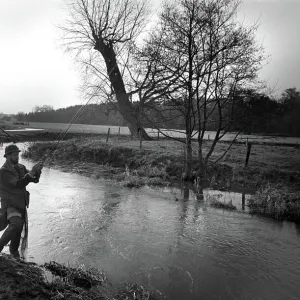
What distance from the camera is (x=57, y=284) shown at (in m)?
4.21

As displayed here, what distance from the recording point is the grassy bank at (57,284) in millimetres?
3857

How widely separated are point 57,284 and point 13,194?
2.04 meters

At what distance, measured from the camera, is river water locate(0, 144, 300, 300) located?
16.5ft

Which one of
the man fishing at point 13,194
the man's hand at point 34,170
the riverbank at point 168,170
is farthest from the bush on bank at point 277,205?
the man fishing at point 13,194

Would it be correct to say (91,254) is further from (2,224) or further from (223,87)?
(223,87)

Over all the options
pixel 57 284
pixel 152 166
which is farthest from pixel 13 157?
pixel 152 166

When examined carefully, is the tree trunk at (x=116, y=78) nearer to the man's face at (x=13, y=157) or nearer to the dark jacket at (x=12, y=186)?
the man's face at (x=13, y=157)

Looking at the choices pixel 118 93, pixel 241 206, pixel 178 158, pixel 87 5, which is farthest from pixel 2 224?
pixel 87 5

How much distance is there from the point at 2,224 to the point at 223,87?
9460 millimetres

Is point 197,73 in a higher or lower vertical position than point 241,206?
higher

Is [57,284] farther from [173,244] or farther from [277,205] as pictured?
[277,205]

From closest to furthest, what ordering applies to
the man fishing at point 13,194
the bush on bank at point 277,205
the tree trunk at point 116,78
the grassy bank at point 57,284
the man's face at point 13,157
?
the grassy bank at point 57,284 < the man fishing at point 13,194 < the man's face at point 13,157 < the bush on bank at point 277,205 < the tree trunk at point 116,78

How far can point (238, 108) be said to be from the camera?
12461 millimetres

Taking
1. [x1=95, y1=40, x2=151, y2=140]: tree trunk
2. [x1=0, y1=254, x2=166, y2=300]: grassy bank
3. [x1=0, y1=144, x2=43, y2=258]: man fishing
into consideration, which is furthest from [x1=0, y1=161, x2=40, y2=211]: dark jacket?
[x1=95, y1=40, x2=151, y2=140]: tree trunk
